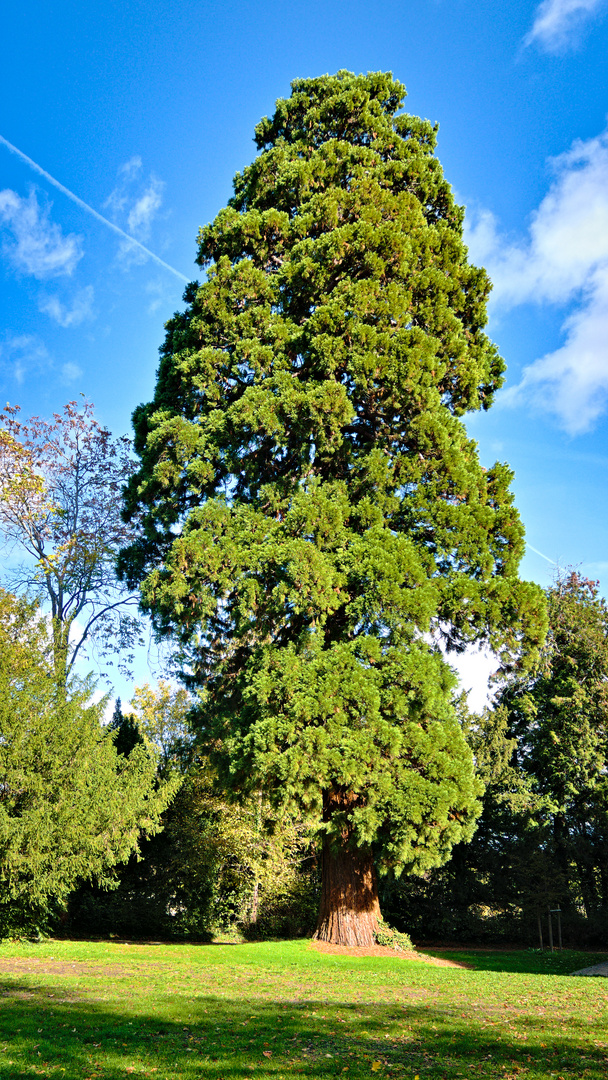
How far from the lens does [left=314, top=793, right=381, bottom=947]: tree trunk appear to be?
491 inches

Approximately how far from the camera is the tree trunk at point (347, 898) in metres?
12.5

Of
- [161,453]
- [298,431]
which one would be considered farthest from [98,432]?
[298,431]

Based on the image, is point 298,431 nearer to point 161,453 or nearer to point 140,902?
point 161,453

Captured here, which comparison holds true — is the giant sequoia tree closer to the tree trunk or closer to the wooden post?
the tree trunk

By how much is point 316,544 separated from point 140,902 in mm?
10963

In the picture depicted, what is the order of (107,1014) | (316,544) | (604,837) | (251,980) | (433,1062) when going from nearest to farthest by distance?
(433,1062)
(107,1014)
(251,980)
(316,544)
(604,837)

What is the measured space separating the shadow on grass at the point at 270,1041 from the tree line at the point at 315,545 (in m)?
4.39

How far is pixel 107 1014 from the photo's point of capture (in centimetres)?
620

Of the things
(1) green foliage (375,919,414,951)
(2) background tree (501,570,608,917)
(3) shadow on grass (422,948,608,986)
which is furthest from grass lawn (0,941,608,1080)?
(2) background tree (501,570,608,917)

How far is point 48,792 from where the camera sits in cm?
1253

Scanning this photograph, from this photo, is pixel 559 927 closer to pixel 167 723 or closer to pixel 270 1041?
pixel 167 723

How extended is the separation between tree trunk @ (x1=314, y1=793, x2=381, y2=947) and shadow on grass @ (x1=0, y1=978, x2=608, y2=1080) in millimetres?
5647

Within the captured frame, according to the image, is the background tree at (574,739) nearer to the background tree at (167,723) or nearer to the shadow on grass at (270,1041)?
the background tree at (167,723)

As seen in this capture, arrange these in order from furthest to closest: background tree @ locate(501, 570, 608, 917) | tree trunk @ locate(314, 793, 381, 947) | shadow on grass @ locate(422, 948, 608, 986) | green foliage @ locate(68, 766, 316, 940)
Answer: background tree @ locate(501, 570, 608, 917) → green foliage @ locate(68, 766, 316, 940) → shadow on grass @ locate(422, 948, 608, 986) → tree trunk @ locate(314, 793, 381, 947)
